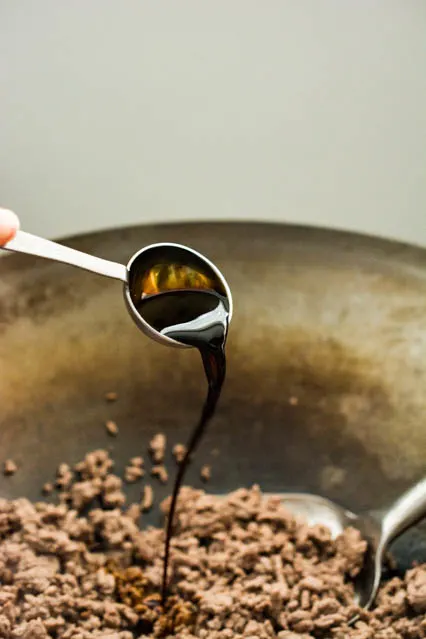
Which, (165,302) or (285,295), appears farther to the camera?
(285,295)

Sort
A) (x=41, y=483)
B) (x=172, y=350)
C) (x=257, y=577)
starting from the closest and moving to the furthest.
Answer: (x=257, y=577), (x=41, y=483), (x=172, y=350)

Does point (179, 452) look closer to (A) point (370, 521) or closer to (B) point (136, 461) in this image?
(B) point (136, 461)

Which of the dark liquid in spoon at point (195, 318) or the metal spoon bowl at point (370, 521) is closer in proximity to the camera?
the dark liquid in spoon at point (195, 318)

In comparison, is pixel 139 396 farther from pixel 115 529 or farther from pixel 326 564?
pixel 326 564

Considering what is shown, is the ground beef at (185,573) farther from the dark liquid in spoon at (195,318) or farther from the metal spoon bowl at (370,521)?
the dark liquid in spoon at (195,318)

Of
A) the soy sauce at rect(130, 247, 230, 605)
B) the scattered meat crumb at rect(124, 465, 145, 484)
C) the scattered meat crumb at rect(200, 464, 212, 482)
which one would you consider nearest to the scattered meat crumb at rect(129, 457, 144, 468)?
the scattered meat crumb at rect(124, 465, 145, 484)

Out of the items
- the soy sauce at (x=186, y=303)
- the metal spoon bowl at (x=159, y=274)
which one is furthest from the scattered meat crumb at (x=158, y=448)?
the metal spoon bowl at (x=159, y=274)

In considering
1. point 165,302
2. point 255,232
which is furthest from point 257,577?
point 255,232
